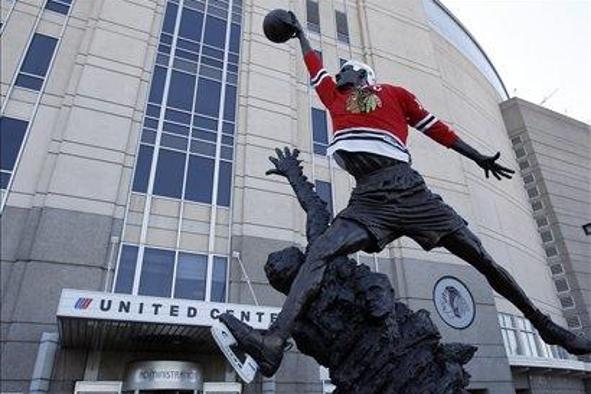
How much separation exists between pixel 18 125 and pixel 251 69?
8334 mm

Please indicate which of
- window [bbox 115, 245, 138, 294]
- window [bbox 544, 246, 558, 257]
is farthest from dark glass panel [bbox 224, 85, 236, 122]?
window [bbox 544, 246, 558, 257]

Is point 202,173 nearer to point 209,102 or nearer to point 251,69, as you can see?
point 209,102

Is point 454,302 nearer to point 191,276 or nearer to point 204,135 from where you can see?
point 191,276

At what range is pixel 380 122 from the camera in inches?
147

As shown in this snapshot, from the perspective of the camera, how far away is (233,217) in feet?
49.3

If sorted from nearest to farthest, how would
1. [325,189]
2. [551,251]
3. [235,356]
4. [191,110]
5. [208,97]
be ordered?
[235,356], [191,110], [208,97], [325,189], [551,251]

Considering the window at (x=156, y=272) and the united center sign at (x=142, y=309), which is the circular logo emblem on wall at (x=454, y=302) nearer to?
the united center sign at (x=142, y=309)

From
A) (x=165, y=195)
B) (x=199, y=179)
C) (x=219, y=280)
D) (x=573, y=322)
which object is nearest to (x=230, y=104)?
(x=199, y=179)

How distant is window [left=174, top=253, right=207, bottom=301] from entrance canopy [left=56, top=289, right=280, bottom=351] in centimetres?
154

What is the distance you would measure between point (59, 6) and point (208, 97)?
19.0ft

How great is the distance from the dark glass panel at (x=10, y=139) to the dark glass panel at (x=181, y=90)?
15.1 feet

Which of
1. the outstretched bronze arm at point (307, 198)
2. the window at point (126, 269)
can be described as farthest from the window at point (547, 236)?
the outstretched bronze arm at point (307, 198)

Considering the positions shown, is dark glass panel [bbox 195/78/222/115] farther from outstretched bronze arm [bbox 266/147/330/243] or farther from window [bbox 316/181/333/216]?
outstretched bronze arm [bbox 266/147/330/243]

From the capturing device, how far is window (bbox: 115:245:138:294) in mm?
12484
